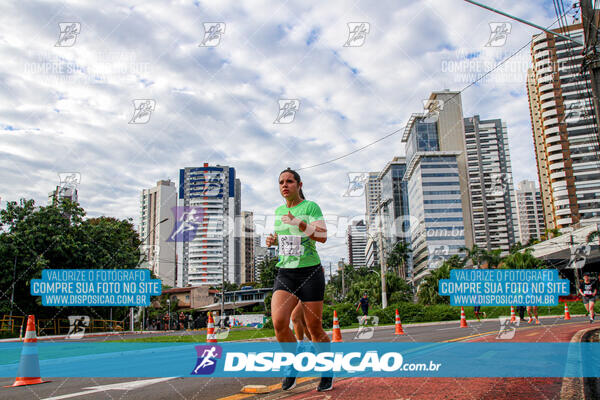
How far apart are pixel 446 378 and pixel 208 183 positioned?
414ft

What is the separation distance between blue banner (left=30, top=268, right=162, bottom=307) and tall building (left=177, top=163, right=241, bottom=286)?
289 feet

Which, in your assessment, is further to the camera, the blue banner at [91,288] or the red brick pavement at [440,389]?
the blue banner at [91,288]

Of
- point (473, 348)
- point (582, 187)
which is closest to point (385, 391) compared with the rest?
point (473, 348)

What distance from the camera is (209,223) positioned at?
511ft

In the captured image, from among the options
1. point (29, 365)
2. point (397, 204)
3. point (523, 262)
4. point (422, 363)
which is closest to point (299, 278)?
point (422, 363)

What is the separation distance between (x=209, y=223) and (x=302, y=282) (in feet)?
510

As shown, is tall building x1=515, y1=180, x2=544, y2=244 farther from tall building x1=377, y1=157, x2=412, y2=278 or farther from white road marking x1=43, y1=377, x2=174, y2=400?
white road marking x1=43, y1=377, x2=174, y2=400

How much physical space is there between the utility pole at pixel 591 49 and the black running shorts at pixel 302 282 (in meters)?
6.36

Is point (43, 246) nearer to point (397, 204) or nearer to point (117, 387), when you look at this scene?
point (117, 387)

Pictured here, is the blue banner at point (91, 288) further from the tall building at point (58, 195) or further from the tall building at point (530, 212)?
the tall building at point (530, 212)

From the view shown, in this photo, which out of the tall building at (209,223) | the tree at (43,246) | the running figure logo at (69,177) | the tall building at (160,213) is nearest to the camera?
the running figure logo at (69,177)

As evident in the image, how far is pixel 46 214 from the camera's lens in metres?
24.6

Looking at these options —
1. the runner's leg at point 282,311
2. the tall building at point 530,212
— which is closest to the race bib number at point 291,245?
the runner's leg at point 282,311

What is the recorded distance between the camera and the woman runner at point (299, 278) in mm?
3717
